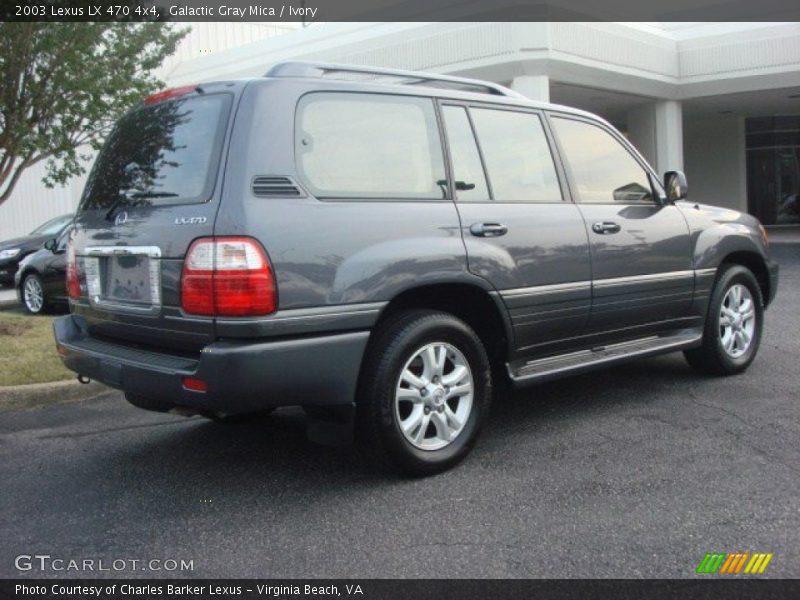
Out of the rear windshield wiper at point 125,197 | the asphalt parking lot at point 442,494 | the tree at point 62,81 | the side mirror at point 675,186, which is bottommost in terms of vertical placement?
the asphalt parking lot at point 442,494

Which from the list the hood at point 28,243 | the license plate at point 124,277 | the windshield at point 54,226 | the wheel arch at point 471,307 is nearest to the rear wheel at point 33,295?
the hood at point 28,243

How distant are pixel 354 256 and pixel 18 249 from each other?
12084 millimetres

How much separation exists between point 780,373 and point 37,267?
8.96 metres

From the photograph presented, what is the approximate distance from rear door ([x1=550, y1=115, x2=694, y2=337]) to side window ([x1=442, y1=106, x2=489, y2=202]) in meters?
0.77

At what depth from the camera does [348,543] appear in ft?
11.1

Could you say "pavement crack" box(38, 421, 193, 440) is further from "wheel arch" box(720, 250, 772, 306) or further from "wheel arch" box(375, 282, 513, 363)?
"wheel arch" box(720, 250, 772, 306)

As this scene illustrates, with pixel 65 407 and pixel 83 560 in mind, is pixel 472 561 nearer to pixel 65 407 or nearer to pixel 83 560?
pixel 83 560

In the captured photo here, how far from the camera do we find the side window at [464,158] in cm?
435

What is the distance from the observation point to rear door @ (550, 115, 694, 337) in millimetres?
4938

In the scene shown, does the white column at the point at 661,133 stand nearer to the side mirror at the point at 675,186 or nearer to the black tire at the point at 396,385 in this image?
the side mirror at the point at 675,186

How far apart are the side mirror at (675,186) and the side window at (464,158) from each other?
174 cm

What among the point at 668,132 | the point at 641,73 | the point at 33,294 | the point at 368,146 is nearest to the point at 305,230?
the point at 368,146

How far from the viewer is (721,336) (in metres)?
5.93

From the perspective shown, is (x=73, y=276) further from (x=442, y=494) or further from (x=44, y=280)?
(x=44, y=280)
